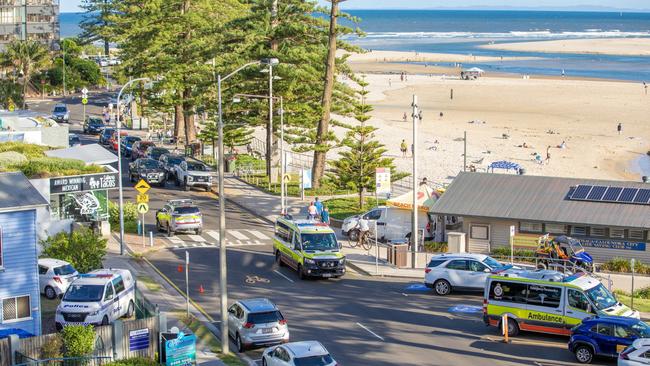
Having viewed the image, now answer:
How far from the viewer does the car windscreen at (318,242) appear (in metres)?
38.2

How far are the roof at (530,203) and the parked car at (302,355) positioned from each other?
19.6 m

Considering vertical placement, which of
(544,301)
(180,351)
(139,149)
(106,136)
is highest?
(106,136)

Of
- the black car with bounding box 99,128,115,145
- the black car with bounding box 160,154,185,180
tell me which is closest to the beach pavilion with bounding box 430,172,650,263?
the black car with bounding box 160,154,185,180

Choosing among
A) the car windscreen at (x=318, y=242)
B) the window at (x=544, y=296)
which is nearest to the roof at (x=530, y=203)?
the car windscreen at (x=318, y=242)

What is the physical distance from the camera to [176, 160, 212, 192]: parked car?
60.1m

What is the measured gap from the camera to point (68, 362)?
25.5m

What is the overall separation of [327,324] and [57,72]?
103344 millimetres

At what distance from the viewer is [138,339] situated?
88.1 ft

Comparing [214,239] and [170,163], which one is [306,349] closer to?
[214,239]

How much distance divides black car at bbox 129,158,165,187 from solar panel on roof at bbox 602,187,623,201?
1188 inches

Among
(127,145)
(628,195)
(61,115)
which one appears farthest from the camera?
(61,115)

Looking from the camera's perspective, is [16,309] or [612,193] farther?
[612,193]

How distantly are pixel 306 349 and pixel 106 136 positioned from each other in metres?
58.8

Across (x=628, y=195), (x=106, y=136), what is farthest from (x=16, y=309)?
(x=106, y=136)
